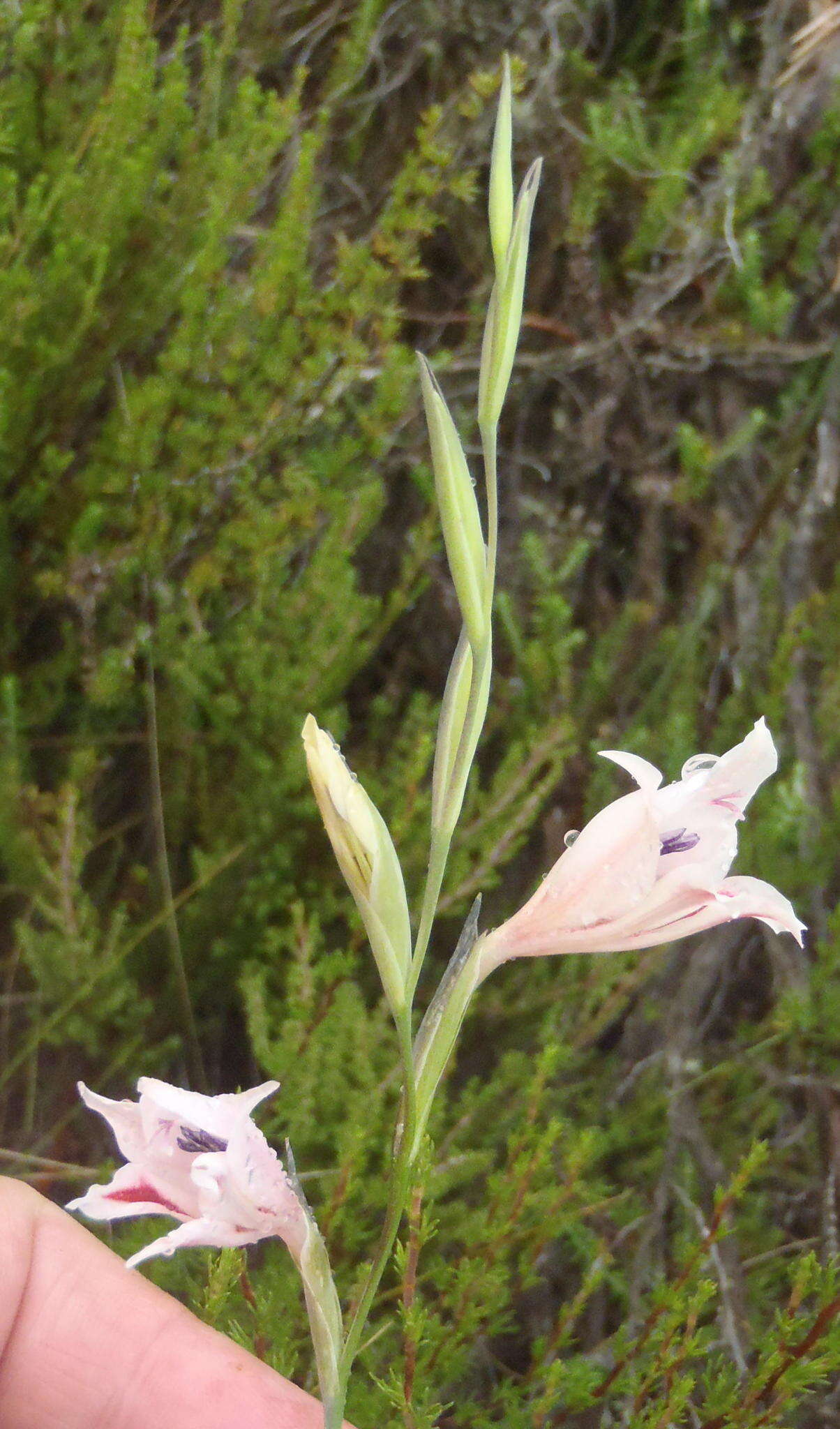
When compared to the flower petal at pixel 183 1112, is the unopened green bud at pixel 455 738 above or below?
above

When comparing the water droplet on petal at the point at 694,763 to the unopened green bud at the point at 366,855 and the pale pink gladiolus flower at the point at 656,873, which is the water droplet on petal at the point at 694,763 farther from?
the unopened green bud at the point at 366,855

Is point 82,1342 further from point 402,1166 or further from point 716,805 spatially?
point 716,805

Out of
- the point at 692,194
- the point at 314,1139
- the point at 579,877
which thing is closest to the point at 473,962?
the point at 579,877

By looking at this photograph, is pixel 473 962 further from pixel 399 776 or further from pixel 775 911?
pixel 399 776

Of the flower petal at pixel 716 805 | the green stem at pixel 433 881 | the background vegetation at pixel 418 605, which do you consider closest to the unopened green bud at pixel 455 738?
the green stem at pixel 433 881

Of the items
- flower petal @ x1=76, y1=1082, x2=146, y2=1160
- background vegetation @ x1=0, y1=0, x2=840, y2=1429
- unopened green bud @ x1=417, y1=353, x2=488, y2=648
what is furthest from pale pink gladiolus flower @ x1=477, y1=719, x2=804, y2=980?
background vegetation @ x1=0, y1=0, x2=840, y2=1429
